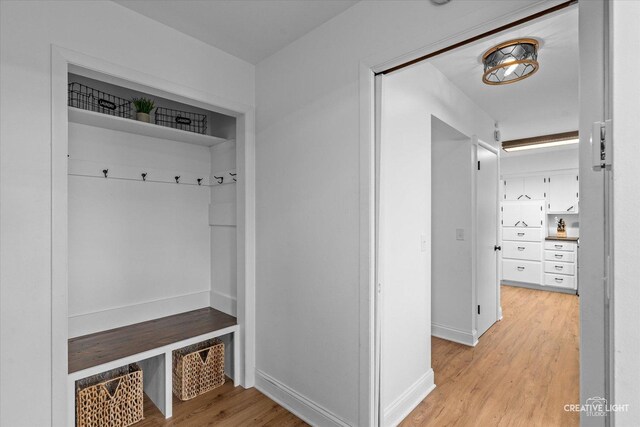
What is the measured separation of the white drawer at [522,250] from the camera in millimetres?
5836

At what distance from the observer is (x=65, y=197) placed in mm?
1653

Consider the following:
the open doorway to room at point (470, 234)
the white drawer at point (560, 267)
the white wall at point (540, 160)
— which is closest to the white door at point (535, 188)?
the white wall at point (540, 160)

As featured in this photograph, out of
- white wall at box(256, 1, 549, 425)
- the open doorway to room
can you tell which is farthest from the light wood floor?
white wall at box(256, 1, 549, 425)

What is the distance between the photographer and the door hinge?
0.67m

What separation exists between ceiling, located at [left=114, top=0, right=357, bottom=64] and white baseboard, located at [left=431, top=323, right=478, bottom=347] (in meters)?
3.24

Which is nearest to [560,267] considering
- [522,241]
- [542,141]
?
[522,241]

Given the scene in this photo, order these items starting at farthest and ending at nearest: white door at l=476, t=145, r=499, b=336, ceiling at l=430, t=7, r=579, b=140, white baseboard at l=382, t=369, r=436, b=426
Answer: white door at l=476, t=145, r=499, b=336 < ceiling at l=430, t=7, r=579, b=140 < white baseboard at l=382, t=369, r=436, b=426

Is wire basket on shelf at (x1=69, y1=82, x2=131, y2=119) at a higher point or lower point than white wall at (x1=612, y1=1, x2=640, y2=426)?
higher

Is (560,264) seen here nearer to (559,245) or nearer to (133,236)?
(559,245)

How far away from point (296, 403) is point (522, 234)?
18.7 ft

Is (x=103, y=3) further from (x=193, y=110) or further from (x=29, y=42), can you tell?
(x=193, y=110)

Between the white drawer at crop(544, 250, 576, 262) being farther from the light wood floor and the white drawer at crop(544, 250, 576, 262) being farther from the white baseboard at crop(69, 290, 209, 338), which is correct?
the white baseboard at crop(69, 290, 209, 338)

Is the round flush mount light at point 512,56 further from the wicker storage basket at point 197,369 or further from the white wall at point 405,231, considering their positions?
the wicker storage basket at point 197,369

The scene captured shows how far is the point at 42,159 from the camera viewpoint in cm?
158
